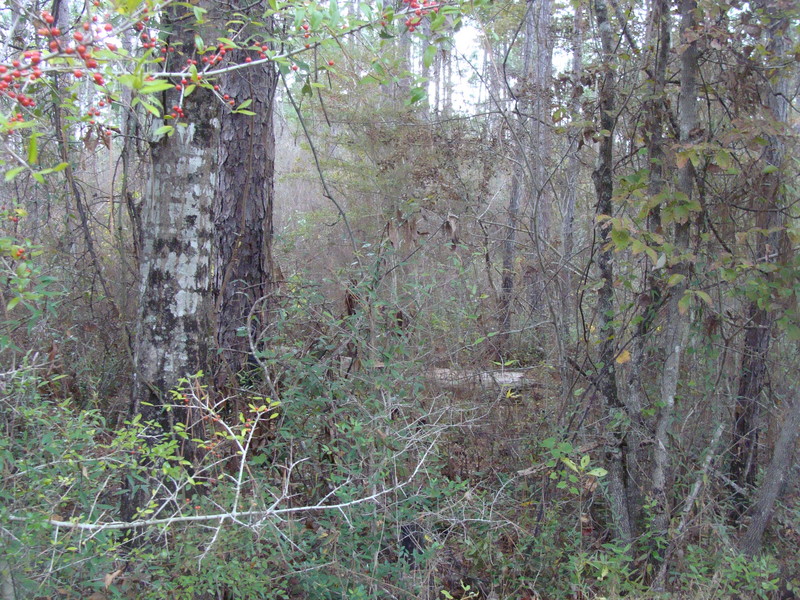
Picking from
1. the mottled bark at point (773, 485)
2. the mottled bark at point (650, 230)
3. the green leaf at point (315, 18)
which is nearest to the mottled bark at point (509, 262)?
the mottled bark at point (650, 230)

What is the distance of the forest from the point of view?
2504 mm

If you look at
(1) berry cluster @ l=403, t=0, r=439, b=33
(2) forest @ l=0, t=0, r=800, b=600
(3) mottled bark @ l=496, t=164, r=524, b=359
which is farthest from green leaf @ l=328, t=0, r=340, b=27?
(3) mottled bark @ l=496, t=164, r=524, b=359

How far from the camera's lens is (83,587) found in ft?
7.54

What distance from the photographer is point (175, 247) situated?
2.94 meters

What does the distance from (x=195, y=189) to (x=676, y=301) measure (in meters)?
2.86

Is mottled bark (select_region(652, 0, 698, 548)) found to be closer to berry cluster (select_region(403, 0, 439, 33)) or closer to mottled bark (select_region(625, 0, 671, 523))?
mottled bark (select_region(625, 0, 671, 523))

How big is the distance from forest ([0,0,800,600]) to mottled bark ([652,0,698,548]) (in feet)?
0.05

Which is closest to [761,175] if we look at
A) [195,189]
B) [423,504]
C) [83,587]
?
[423,504]

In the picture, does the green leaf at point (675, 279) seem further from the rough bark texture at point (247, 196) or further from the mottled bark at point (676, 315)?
the rough bark texture at point (247, 196)

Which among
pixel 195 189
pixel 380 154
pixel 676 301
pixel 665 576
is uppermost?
pixel 380 154

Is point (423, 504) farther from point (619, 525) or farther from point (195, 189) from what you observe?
point (195, 189)

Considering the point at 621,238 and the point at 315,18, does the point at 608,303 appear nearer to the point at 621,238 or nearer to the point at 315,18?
the point at 621,238

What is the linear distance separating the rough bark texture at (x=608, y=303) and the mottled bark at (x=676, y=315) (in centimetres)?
20

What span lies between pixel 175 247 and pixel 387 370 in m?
1.28
